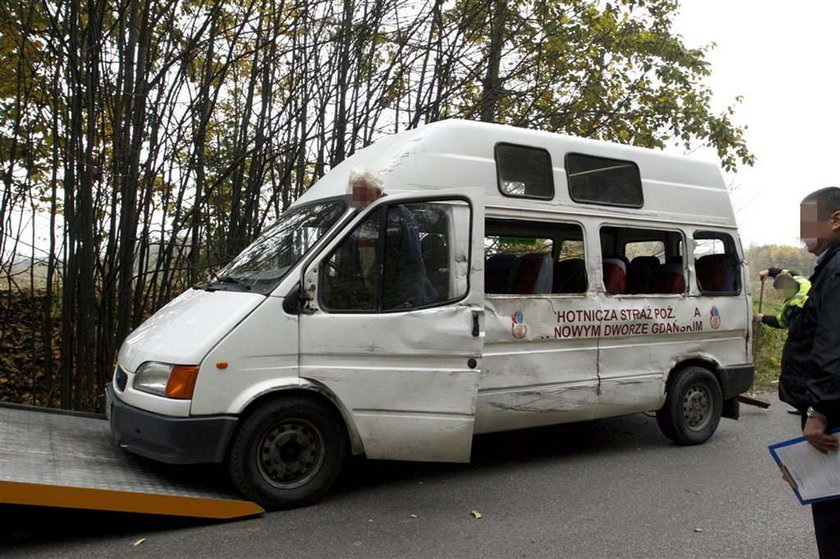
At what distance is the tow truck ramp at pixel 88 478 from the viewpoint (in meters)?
3.38

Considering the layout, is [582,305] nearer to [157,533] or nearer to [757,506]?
[757,506]

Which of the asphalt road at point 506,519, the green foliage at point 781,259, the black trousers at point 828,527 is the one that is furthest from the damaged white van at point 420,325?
the black trousers at point 828,527

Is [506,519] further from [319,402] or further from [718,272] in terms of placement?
[718,272]

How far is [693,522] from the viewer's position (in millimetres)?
4145

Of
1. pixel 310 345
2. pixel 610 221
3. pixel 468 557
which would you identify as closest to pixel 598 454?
pixel 610 221

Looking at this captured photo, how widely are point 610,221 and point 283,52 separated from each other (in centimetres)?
403

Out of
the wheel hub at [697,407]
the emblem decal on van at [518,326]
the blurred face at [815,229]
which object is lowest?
the wheel hub at [697,407]

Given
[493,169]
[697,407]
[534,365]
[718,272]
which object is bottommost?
[697,407]

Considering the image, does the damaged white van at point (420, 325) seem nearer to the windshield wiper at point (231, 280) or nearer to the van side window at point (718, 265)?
the windshield wiper at point (231, 280)

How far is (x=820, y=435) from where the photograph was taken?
2.43 metres

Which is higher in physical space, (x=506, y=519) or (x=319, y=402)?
(x=319, y=402)

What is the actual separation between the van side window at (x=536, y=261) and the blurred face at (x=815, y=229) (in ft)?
8.56

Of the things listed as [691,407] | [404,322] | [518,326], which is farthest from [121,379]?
[691,407]

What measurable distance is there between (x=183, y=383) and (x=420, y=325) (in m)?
1.55
